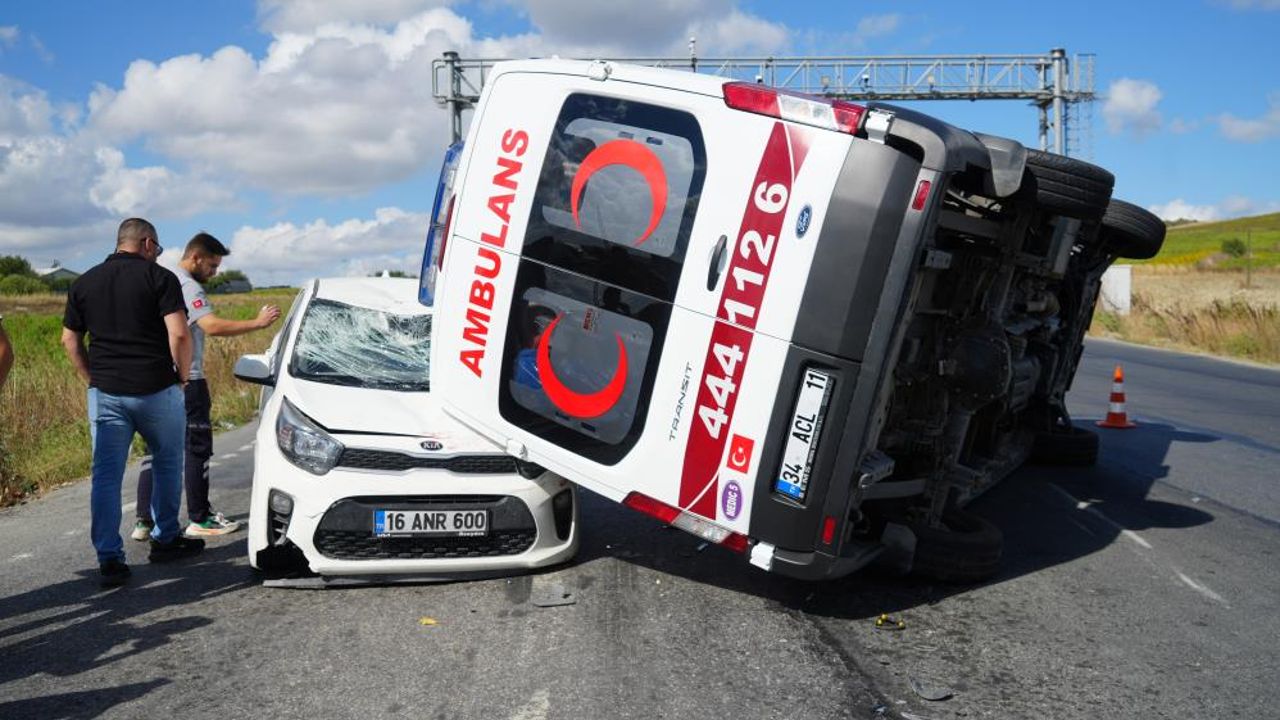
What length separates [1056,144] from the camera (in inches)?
1048

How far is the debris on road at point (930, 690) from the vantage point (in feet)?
12.9

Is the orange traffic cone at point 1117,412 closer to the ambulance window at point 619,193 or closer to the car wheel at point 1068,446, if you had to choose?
the car wheel at point 1068,446

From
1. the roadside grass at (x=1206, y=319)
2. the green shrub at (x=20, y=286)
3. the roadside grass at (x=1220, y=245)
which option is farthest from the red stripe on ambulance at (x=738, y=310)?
the green shrub at (x=20, y=286)

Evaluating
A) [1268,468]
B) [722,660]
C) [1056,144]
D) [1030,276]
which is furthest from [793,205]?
[1056,144]

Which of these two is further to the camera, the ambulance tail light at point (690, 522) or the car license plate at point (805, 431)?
the ambulance tail light at point (690, 522)

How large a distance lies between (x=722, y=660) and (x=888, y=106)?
8.22 ft

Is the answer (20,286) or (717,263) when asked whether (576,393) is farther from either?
(20,286)

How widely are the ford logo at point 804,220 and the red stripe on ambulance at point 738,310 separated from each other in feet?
0.26

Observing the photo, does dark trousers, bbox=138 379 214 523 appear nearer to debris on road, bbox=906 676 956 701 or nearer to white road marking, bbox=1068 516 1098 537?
debris on road, bbox=906 676 956 701

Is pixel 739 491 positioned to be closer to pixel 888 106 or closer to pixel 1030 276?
pixel 888 106

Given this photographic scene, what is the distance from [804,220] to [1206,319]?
2263 cm

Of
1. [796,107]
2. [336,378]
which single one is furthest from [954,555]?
[336,378]

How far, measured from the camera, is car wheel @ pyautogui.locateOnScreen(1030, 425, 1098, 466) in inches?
340

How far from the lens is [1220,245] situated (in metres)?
65.1
